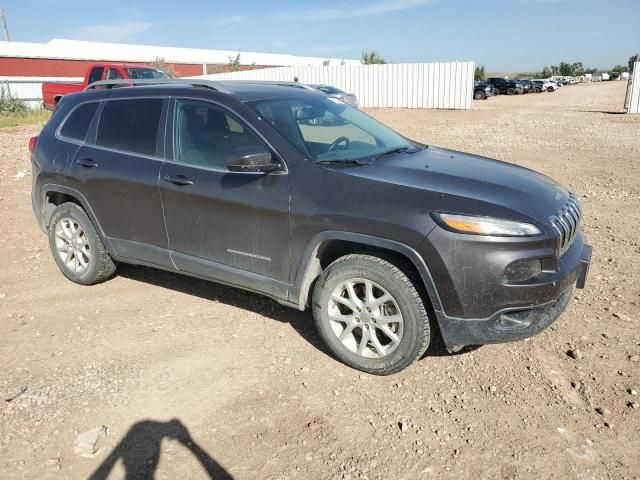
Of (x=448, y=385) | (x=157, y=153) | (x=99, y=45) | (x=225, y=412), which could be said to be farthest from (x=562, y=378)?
(x=99, y=45)

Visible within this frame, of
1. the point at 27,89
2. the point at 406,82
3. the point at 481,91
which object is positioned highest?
the point at 27,89

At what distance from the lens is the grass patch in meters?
19.3

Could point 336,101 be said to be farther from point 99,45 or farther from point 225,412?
point 99,45

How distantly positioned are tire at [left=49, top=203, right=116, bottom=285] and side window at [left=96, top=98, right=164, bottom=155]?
29.4 inches

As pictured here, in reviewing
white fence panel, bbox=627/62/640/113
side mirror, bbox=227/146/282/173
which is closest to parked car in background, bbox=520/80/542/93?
white fence panel, bbox=627/62/640/113

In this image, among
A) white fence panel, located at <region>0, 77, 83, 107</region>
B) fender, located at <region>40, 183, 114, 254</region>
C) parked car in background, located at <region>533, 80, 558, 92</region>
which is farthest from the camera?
parked car in background, located at <region>533, 80, 558, 92</region>

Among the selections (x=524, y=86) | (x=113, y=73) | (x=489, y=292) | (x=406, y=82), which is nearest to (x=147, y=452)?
(x=489, y=292)

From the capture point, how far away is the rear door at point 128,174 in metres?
4.13

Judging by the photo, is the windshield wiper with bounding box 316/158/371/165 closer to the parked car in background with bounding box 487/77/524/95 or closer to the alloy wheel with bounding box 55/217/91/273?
the alloy wheel with bounding box 55/217/91/273

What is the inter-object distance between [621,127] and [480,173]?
1694 centimetres

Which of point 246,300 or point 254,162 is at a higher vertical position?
point 254,162

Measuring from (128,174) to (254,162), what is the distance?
1.33 meters

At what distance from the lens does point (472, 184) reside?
3.32m

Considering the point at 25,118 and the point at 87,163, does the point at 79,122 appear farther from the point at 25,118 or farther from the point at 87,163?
the point at 25,118
